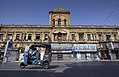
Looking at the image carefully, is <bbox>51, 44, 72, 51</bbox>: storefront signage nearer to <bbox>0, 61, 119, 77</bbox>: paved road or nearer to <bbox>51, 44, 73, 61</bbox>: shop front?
<bbox>51, 44, 73, 61</bbox>: shop front

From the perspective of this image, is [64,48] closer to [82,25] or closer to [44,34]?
[44,34]

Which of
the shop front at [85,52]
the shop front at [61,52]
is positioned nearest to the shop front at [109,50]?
the shop front at [85,52]

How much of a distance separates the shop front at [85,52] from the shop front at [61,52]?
1697mm

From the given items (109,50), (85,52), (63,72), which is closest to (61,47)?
(85,52)

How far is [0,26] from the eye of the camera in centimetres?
2934

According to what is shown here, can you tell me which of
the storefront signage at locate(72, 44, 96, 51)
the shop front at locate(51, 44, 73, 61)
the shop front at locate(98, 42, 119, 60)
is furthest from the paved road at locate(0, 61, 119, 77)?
the shop front at locate(98, 42, 119, 60)

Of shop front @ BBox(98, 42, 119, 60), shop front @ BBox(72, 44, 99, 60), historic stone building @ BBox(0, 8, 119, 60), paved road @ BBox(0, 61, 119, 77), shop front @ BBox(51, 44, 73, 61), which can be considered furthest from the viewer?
shop front @ BBox(98, 42, 119, 60)

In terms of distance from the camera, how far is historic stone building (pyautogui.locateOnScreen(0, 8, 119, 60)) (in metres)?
29.1

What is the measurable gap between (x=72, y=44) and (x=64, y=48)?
2.72 m

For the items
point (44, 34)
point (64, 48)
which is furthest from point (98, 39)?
point (44, 34)

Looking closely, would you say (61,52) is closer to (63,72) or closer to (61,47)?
(61,47)

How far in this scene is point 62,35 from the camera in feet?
99.3

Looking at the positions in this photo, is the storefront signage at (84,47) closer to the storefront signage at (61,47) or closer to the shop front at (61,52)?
the storefront signage at (61,47)

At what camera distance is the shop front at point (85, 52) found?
29.4m
